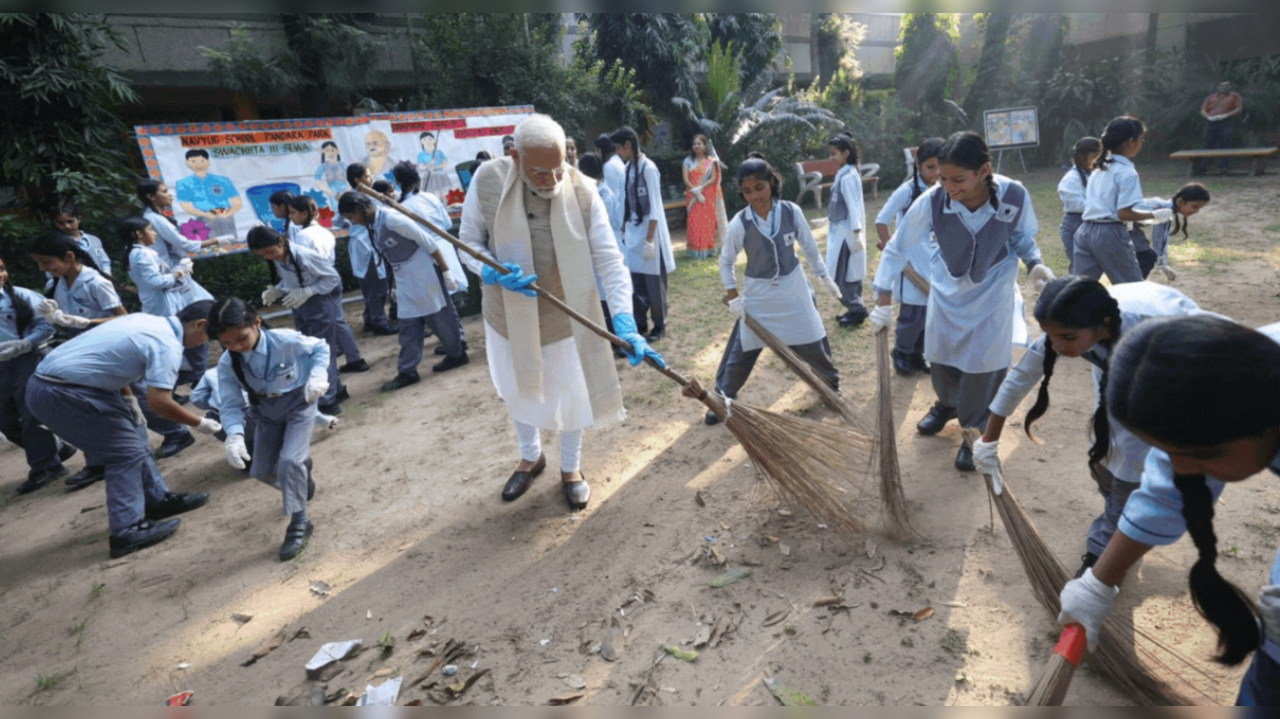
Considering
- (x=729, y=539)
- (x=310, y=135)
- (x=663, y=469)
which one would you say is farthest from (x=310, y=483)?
(x=310, y=135)

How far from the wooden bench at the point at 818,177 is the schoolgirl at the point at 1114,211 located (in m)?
8.90

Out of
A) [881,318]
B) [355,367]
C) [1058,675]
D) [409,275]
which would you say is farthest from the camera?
[355,367]

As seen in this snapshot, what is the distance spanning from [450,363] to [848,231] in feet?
13.1

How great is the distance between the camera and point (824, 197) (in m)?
15.0

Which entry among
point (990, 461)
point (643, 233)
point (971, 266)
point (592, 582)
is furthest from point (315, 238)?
point (990, 461)

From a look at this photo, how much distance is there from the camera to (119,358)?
3.55 meters

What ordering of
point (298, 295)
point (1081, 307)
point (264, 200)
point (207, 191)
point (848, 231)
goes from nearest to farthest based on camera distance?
1. point (1081, 307)
2. point (298, 295)
3. point (848, 231)
4. point (207, 191)
5. point (264, 200)

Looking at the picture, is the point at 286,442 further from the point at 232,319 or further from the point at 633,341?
the point at 633,341

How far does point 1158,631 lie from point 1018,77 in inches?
735

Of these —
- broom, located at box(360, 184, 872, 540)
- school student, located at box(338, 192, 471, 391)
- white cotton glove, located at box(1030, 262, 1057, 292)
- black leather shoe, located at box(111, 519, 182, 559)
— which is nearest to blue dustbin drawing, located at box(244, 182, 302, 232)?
school student, located at box(338, 192, 471, 391)

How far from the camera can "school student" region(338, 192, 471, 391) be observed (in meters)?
5.58

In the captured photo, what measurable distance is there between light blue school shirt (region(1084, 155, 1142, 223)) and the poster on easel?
319 inches

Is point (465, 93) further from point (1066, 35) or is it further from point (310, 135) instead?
point (1066, 35)

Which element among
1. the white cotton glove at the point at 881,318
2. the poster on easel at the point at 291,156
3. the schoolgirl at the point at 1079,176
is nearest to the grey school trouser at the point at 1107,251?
the schoolgirl at the point at 1079,176
